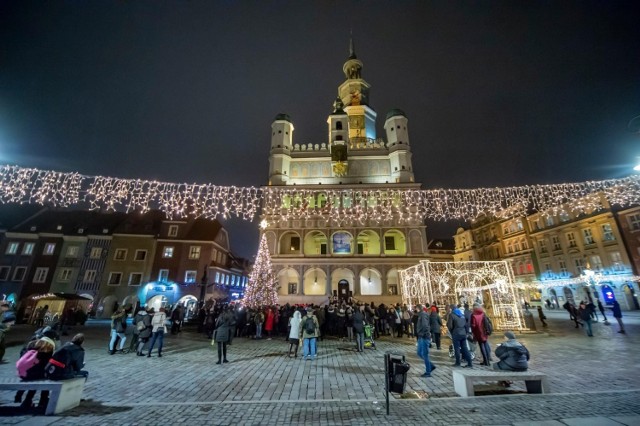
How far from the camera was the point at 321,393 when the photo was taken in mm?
5695

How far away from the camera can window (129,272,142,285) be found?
2820cm

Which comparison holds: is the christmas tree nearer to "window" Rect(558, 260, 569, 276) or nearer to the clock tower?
the clock tower

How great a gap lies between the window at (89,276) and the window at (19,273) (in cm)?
532

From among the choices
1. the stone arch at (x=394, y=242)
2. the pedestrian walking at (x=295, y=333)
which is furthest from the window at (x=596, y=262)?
the pedestrian walking at (x=295, y=333)

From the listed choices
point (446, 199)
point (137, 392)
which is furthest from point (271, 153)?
point (137, 392)

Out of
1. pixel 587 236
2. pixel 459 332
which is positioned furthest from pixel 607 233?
pixel 459 332

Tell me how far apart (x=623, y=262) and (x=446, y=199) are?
25665mm

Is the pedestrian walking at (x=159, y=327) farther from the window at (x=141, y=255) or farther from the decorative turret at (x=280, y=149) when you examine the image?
the decorative turret at (x=280, y=149)

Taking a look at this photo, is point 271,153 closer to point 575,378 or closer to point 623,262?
point 575,378

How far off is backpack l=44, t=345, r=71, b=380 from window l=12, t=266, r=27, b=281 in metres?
33.4

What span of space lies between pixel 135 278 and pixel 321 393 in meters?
30.1

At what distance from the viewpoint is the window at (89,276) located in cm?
2788

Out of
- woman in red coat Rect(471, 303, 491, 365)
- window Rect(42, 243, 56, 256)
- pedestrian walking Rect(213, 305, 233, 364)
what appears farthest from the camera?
window Rect(42, 243, 56, 256)

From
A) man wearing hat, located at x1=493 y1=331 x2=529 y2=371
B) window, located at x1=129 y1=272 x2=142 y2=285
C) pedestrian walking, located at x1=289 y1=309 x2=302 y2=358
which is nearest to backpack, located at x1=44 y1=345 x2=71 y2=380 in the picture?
pedestrian walking, located at x1=289 y1=309 x2=302 y2=358
